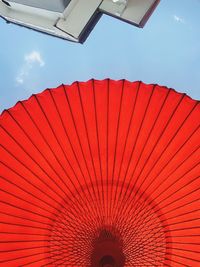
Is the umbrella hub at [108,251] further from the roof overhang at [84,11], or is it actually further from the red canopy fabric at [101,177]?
the roof overhang at [84,11]

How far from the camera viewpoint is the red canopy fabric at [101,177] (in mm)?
3922

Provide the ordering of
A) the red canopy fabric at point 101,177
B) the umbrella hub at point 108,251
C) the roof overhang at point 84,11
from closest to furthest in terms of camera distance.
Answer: the umbrella hub at point 108,251 → the red canopy fabric at point 101,177 → the roof overhang at point 84,11

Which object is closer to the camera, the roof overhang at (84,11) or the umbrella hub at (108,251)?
the umbrella hub at (108,251)

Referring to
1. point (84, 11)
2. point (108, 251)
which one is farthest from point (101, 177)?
point (84, 11)

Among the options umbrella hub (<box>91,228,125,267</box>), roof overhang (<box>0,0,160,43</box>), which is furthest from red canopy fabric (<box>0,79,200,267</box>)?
roof overhang (<box>0,0,160,43</box>)

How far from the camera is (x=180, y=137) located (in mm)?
3904

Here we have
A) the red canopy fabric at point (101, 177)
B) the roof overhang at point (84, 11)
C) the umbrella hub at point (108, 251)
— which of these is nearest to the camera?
the umbrella hub at point (108, 251)

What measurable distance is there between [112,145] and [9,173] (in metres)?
0.92

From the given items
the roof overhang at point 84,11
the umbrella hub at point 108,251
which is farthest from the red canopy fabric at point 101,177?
the roof overhang at point 84,11

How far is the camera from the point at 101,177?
13.0 ft

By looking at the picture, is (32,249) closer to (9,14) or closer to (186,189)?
(186,189)

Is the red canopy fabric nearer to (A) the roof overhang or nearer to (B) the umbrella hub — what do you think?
(B) the umbrella hub

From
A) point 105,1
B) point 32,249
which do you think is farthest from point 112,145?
point 105,1

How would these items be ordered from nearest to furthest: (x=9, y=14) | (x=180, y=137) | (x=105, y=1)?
(x=180, y=137) < (x=105, y=1) < (x=9, y=14)
